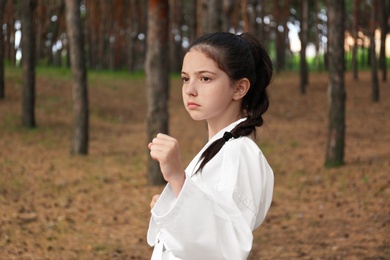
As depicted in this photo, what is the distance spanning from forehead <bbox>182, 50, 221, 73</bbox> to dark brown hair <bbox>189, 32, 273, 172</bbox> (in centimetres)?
2

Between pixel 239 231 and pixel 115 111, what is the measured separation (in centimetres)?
2019

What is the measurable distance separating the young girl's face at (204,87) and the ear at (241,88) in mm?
28

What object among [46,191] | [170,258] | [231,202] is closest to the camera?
[231,202]

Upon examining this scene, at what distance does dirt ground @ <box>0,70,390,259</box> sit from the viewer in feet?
25.9

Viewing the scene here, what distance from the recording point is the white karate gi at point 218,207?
215 cm

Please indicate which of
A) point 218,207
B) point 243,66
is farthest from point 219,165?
point 243,66

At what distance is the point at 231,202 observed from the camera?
2.23 meters

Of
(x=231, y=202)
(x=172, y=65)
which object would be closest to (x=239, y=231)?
(x=231, y=202)

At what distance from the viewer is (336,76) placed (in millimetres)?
12164

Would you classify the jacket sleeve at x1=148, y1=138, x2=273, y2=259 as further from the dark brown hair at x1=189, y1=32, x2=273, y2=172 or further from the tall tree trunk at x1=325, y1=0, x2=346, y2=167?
the tall tree trunk at x1=325, y1=0, x2=346, y2=167

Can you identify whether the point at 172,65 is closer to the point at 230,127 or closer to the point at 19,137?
the point at 19,137

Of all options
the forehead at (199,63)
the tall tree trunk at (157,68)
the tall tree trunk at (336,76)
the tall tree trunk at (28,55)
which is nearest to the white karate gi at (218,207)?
the forehead at (199,63)

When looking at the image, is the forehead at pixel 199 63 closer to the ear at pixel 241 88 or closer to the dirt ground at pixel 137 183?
the ear at pixel 241 88

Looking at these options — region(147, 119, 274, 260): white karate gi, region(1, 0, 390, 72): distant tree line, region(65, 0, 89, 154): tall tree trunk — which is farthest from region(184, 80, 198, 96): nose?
region(65, 0, 89, 154): tall tree trunk
